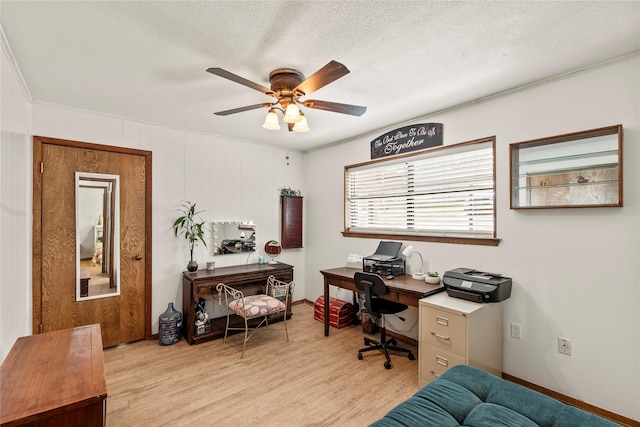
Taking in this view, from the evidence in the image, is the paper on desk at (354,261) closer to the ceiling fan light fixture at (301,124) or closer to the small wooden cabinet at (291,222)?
the small wooden cabinet at (291,222)

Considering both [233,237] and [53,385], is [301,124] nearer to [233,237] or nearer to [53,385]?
[53,385]

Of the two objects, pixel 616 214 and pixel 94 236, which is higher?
pixel 616 214

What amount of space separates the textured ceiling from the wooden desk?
185cm

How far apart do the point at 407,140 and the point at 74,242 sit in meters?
3.68

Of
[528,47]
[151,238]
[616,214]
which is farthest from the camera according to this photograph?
[151,238]

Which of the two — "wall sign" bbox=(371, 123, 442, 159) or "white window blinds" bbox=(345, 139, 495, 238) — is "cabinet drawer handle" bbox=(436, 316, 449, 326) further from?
"wall sign" bbox=(371, 123, 442, 159)

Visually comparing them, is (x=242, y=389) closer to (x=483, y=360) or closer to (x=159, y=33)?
(x=483, y=360)

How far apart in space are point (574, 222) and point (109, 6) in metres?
3.33

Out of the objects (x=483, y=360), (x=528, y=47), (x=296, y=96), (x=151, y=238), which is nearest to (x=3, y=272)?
(x=151, y=238)

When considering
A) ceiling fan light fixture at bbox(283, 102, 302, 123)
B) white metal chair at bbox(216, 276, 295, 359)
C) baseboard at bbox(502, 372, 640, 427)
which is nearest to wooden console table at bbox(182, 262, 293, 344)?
white metal chair at bbox(216, 276, 295, 359)

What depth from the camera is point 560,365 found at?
2.29m

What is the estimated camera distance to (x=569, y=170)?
227cm

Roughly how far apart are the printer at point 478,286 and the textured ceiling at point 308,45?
1622 mm

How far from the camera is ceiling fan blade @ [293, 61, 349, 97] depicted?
1718 millimetres
